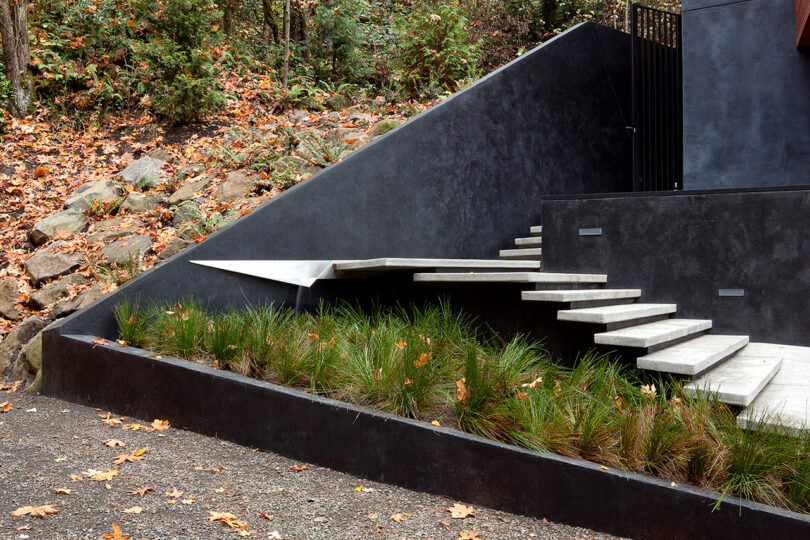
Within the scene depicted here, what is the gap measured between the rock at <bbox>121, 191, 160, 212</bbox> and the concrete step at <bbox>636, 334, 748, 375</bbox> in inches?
178

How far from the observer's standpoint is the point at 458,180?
18.6 ft

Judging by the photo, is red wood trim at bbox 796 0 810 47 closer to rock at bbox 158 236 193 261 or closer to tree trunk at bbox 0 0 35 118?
rock at bbox 158 236 193 261

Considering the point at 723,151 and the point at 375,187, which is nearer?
the point at 375,187

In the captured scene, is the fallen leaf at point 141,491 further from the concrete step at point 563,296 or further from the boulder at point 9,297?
the boulder at point 9,297

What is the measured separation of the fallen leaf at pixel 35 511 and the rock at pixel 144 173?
14.2 feet

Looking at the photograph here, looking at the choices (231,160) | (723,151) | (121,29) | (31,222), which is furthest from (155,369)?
(121,29)

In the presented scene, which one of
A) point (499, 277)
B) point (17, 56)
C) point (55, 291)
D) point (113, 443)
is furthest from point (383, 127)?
point (17, 56)

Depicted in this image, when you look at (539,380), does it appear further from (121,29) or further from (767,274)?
(121,29)

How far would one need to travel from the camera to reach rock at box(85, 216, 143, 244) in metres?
5.61

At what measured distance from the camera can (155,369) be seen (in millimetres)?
3750

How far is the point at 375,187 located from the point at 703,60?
352 cm

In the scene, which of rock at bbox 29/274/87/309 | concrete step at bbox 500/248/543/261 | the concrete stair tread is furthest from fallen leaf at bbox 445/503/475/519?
rock at bbox 29/274/87/309

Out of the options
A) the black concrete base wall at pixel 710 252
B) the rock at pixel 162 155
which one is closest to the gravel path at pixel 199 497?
the black concrete base wall at pixel 710 252

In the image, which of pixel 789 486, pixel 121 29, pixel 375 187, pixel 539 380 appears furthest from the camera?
pixel 121 29
